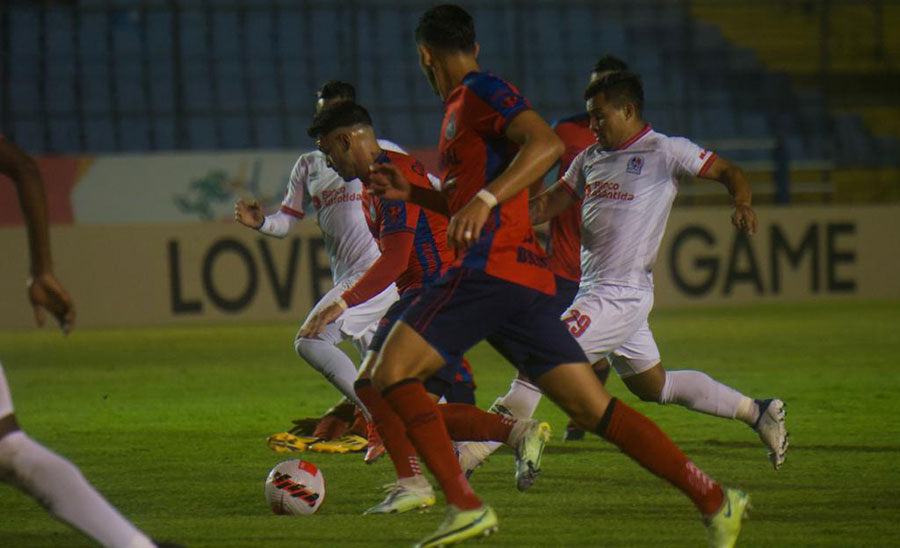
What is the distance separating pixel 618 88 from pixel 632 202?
533mm

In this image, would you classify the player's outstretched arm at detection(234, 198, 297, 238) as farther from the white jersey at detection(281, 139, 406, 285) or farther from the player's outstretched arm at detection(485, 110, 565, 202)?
the player's outstretched arm at detection(485, 110, 565, 202)

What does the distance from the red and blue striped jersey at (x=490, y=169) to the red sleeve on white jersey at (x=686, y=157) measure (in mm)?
1788

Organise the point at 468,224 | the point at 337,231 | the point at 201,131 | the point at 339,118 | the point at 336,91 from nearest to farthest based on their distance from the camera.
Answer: the point at 468,224
the point at 339,118
the point at 336,91
the point at 337,231
the point at 201,131

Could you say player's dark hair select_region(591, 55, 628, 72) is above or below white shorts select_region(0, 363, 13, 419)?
above

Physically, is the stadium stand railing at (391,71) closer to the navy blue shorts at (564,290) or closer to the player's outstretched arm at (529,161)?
the navy blue shorts at (564,290)

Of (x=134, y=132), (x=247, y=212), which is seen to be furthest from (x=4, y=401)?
(x=134, y=132)

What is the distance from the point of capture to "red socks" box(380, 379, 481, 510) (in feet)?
16.2

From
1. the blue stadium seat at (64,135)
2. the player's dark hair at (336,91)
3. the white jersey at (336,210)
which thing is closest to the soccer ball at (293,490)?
the white jersey at (336,210)

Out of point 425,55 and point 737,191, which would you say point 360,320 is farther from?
point 425,55

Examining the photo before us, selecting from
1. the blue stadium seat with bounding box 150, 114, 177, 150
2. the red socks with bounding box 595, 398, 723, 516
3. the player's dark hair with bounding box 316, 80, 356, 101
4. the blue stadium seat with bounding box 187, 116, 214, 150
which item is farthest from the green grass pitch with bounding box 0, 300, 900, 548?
the blue stadium seat with bounding box 187, 116, 214, 150

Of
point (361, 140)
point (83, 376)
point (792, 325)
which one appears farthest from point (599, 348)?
point (792, 325)

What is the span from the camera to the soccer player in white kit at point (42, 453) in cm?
407

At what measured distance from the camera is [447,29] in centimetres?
512

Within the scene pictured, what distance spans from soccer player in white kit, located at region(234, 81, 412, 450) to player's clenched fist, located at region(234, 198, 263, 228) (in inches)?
20.7
